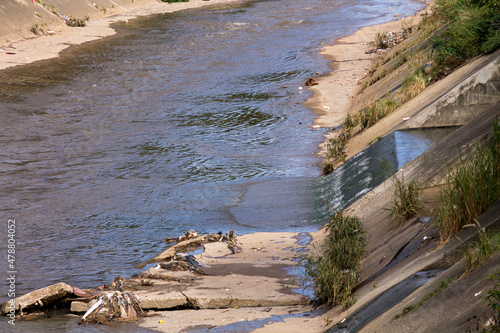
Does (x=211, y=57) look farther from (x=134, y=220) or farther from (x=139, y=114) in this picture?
(x=134, y=220)

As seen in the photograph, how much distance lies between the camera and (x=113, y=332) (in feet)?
18.8

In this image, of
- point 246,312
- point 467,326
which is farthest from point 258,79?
point 467,326

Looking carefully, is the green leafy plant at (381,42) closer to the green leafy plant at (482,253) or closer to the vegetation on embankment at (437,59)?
the vegetation on embankment at (437,59)

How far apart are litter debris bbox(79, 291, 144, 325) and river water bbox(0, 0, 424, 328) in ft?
4.54

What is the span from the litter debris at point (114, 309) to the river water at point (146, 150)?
138 centimetres

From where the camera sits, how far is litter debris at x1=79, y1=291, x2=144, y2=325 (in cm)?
605

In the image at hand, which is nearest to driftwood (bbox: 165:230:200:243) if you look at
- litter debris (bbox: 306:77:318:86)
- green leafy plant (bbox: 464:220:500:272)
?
green leafy plant (bbox: 464:220:500:272)

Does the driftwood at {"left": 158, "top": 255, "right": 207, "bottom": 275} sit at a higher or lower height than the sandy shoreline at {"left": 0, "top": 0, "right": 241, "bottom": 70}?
lower

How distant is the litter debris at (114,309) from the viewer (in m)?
6.05

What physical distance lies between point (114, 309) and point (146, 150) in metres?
7.76

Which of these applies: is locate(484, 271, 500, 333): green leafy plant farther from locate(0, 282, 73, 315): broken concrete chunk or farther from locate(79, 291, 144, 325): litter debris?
locate(0, 282, 73, 315): broken concrete chunk

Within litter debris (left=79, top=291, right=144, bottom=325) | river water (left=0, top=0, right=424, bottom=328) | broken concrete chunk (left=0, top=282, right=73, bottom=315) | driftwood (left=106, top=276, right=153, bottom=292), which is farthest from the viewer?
river water (left=0, top=0, right=424, bottom=328)

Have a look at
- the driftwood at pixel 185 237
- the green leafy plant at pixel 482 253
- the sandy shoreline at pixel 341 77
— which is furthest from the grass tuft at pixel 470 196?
the sandy shoreline at pixel 341 77

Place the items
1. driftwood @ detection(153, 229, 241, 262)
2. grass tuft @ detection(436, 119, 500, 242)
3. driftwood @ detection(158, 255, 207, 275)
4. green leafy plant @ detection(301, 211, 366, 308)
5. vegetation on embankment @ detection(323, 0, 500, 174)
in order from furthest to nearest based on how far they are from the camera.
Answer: vegetation on embankment @ detection(323, 0, 500, 174) → driftwood @ detection(153, 229, 241, 262) → driftwood @ detection(158, 255, 207, 275) → green leafy plant @ detection(301, 211, 366, 308) → grass tuft @ detection(436, 119, 500, 242)
